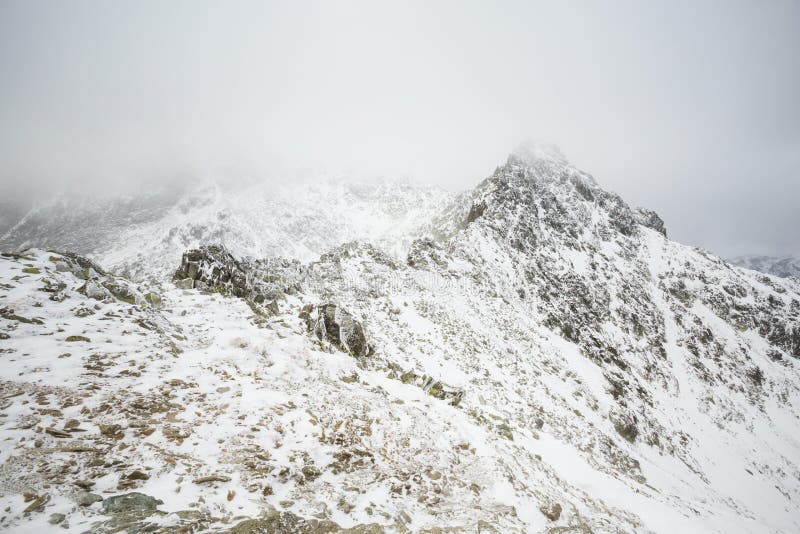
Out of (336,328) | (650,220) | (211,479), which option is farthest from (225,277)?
(650,220)

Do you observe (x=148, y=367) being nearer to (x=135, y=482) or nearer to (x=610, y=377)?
(x=135, y=482)

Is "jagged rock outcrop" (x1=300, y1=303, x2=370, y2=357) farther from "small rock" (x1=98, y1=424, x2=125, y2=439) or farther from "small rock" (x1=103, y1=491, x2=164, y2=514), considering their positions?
"small rock" (x1=103, y1=491, x2=164, y2=514)

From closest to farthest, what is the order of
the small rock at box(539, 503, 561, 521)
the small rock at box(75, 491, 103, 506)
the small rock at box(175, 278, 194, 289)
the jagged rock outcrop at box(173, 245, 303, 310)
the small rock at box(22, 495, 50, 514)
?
the small rock at box(22, 495, 50, 514), the small rock at box(75, 491, 103, 506), the small rock at box(539, 503, 561, 521), the small rock at box(175, 278, 194, 289), the jagged rock outcrop at box(173, 245, 303, 310)

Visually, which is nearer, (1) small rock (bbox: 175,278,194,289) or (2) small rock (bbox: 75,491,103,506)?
(2) small rock (bbox: 75,491,103,506)

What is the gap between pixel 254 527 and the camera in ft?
18.1

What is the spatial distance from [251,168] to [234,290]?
14688 cm

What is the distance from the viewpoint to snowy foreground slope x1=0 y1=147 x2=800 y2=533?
615 centimetres

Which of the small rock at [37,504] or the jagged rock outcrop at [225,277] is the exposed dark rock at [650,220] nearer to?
the jagged rock outcrop at [225,277]

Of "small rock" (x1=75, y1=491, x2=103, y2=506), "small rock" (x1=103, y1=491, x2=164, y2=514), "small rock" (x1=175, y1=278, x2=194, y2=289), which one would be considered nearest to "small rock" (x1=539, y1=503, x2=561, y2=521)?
"small rock" (x1=103, y1=491, x2=164, y2=514)

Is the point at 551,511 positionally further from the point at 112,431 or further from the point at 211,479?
the point at 112,431

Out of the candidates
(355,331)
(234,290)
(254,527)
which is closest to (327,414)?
(254,527)

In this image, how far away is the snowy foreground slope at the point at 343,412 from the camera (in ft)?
20.2

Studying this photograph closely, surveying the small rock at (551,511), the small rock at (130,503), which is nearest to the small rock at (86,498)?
the small rock at (130,503)

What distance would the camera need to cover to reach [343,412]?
34.0 feet
